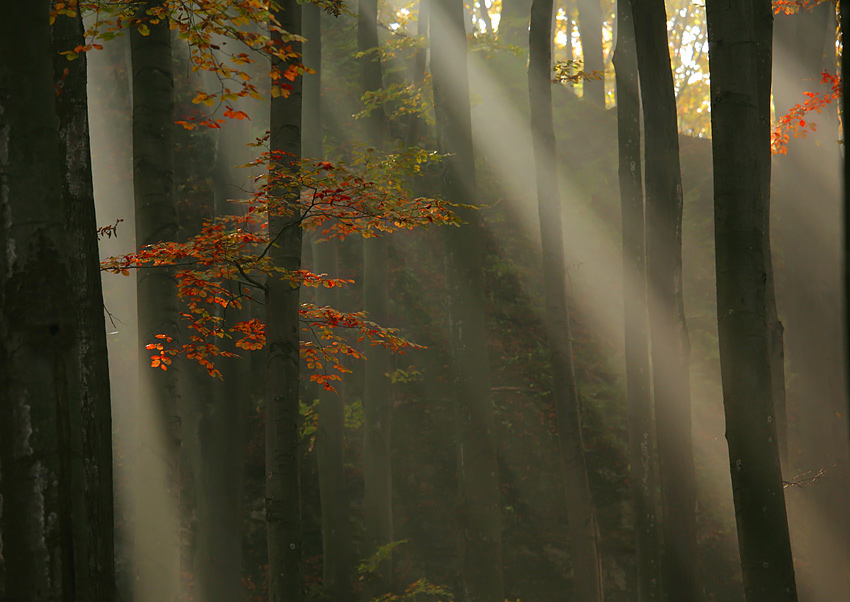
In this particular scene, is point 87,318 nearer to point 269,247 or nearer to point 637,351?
point 269,247

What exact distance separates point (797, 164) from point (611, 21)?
848 inches

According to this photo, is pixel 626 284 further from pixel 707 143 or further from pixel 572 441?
pixel 707 143

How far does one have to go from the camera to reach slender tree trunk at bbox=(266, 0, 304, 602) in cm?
535

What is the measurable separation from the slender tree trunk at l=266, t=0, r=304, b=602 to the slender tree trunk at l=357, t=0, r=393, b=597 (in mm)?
4829

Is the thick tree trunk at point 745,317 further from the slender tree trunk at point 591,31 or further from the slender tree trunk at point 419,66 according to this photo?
the slender tree trunk at point 591,31

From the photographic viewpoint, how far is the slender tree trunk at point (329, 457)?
9.70m

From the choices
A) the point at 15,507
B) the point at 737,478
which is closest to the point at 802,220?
the point at 737,478

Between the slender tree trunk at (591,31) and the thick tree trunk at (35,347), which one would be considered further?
the slender tree trunk at (591,31)

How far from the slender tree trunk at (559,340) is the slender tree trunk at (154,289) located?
515 centimetres

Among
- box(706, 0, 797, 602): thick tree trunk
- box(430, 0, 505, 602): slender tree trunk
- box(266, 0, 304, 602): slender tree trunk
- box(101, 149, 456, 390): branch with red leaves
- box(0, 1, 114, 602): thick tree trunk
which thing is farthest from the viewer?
box(430, 0, 505, 602): slender tree trunk

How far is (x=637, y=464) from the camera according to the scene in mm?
7984

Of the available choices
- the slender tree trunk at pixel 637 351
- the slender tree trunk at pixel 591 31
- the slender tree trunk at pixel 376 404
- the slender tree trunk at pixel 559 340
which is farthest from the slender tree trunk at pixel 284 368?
the slender tree trunk at pixel 591 31

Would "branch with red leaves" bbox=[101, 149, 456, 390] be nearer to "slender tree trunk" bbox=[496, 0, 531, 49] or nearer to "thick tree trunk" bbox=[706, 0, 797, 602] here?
"thick tree trunk" bbox=[706, 0, 797, 602]

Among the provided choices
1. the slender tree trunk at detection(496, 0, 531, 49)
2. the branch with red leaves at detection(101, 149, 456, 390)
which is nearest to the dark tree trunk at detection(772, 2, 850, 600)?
the branch with red leaves at detection(101, 149, 456, 390)
